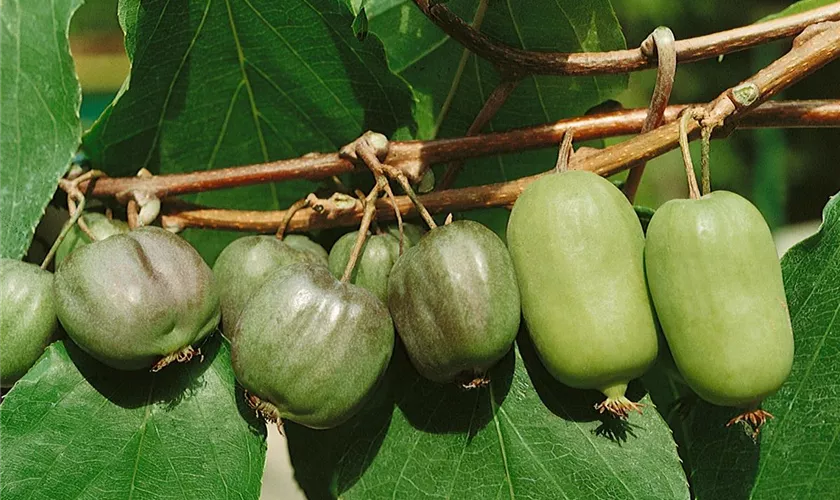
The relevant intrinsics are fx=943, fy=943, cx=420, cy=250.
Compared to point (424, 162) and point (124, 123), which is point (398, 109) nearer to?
point (424, 162)

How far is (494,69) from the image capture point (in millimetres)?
1499

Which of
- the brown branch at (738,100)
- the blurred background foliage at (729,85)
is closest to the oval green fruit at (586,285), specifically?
the brown branch at (738,100)

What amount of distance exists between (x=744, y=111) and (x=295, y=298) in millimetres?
613

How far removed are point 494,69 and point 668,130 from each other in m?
0.36

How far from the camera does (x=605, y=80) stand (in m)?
1.47

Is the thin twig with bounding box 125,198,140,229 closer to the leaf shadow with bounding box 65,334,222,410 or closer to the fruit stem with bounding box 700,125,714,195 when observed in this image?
the leaf shadow with bounding box 65,334,222,410

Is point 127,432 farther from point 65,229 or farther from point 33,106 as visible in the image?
point 33,106

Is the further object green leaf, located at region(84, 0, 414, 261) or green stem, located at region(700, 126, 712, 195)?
green leaf, located at region(84, 0, 414, 261)

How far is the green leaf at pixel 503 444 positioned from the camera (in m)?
1.22

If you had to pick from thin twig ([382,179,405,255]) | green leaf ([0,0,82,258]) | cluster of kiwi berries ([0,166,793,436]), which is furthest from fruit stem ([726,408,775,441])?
green leaf ([0,0,82,258])

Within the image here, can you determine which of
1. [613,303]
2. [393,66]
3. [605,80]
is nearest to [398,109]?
[393,66]

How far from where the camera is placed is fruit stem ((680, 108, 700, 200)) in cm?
113

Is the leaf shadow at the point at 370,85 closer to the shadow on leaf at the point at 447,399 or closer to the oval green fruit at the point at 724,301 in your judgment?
the shadow on leaf at the point at 447,399

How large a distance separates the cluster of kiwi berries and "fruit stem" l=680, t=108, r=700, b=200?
Answer: 35 millimetres
